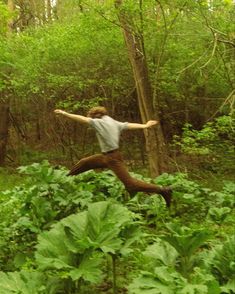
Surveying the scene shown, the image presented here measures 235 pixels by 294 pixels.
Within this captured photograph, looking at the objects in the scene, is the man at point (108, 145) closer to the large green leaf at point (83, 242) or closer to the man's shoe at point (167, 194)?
the man's shoe at point (167, 194)

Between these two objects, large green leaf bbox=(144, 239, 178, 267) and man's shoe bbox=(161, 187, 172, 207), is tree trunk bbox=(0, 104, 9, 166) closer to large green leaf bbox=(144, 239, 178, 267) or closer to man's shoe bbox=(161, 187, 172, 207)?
man's shoe bbox=(161, 187, 172, 207)

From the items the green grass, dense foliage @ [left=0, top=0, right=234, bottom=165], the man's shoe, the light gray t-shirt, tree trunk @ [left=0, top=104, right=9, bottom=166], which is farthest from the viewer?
tree trunk @ [left=0, top=104, right=9, bottom=166]

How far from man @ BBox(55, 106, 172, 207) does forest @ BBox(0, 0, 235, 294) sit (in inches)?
14.5

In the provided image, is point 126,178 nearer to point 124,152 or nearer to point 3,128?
point 124,152

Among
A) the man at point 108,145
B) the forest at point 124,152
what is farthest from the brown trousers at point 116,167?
the forest at point 124,152

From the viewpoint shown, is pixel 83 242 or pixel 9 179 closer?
pixel 83 242

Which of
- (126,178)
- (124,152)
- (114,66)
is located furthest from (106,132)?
(124,152)

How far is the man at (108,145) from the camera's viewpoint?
7094 mm

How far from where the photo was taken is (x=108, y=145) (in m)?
7.16

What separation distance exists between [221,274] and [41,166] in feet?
11.5

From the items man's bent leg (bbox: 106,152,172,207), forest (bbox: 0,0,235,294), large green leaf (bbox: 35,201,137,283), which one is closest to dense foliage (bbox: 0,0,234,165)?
forest (bbox: 0,0,235,294)

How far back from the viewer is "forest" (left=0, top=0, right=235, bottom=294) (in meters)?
4.81

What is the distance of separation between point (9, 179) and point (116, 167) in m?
7.06

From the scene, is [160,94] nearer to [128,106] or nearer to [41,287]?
[128,106]
